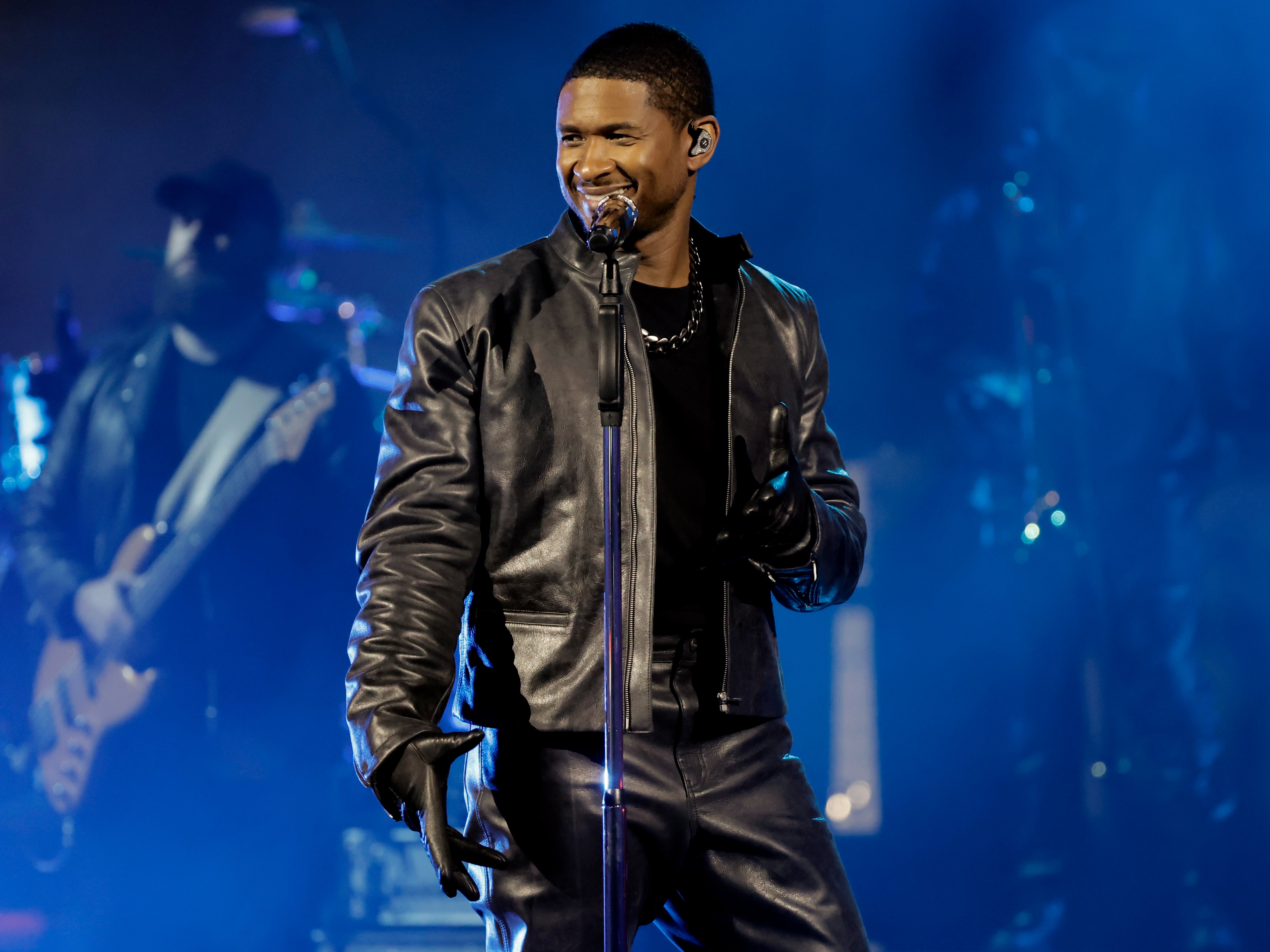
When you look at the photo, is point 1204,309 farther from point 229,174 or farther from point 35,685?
point 35,685

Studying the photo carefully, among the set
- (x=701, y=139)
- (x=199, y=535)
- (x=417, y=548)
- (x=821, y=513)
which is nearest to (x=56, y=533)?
(x=199, y=535)

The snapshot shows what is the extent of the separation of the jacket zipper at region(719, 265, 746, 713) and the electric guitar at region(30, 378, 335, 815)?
2617mm

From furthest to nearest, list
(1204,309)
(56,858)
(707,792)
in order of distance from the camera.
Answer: (1204,309) < (56,858) < (707,792)

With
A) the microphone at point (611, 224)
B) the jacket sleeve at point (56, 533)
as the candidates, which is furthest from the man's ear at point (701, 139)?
the jacket sleeve at point (56, 533)

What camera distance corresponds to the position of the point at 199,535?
3799mm

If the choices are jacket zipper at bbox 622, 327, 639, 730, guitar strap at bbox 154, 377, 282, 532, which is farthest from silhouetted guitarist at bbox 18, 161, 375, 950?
jacket zipper at bbox 622, 327, 639, 730

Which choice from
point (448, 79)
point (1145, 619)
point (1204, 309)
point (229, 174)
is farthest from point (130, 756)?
point (1204, 309)

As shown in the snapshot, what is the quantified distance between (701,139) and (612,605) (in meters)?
0.89

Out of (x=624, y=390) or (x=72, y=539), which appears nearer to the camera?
(x=624, y=390)

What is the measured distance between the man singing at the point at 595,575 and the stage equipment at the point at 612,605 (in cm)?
15

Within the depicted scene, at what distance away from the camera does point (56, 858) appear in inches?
144

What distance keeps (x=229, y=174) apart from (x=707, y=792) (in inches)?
130

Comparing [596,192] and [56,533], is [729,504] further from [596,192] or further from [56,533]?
[56,533]

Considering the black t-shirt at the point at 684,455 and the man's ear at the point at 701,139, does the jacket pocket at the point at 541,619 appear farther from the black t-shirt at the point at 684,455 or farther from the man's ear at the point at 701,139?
the man's ear at the point at 701,139
